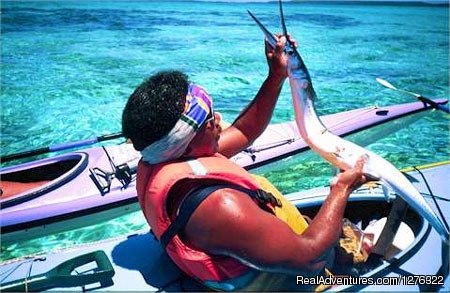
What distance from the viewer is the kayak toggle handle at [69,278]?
2.25 m

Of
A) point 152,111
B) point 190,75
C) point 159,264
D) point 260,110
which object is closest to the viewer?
point 152,111

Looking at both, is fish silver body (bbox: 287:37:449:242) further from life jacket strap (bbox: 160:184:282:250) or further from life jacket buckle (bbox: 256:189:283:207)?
life jacket strap (bbox: 160:184:282:250)

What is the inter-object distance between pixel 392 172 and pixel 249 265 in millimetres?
946

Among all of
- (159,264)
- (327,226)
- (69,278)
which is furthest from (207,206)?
(69,278)

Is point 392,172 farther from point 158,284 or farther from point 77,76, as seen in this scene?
point 77,76

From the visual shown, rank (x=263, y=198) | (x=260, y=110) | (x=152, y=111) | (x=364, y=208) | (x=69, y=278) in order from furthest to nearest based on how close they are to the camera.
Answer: (x=364, y=208), (x=260, y=110), (x=69, y=278), (x=263, y=198), (x=152, y=111)

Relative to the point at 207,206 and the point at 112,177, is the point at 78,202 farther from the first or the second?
the point at 207,206

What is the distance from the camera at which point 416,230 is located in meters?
2.75

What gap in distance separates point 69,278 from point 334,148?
1.57 metres

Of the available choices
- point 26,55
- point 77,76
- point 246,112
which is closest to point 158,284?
point 246,112

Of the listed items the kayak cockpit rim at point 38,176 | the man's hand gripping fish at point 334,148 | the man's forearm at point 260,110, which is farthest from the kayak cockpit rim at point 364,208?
the kayak cockpit rim at point 38,176

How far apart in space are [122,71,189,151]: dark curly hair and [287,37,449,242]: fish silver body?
0.84 metres

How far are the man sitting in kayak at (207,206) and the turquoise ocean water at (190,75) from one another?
311 centimetres

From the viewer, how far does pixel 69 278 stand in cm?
230
